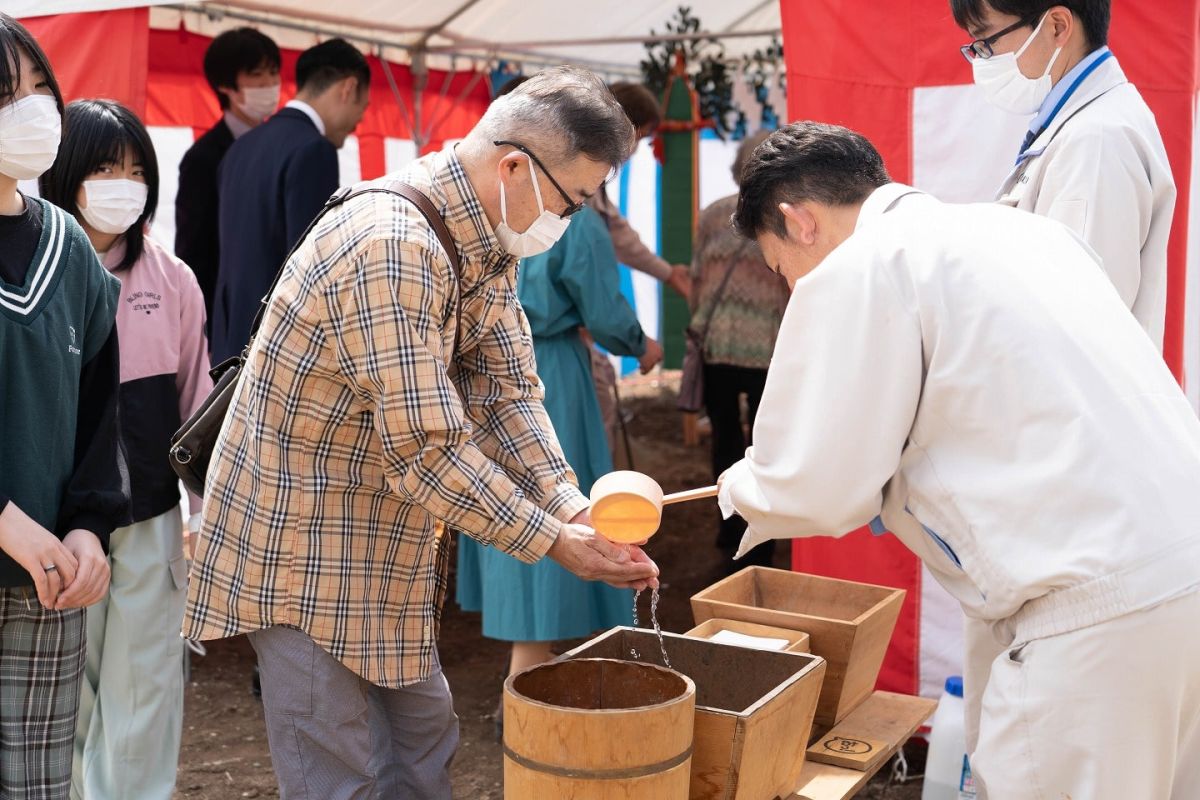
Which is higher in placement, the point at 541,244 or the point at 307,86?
the point at 307,86

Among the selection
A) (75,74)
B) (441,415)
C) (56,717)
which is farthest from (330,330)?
(75,74)

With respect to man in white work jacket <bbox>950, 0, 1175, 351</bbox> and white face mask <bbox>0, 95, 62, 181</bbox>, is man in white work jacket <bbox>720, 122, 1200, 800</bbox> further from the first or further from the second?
white face mask <bbox>0, 95, 62, 181</bbox>

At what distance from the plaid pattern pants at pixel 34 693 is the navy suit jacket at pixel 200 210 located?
8.15ft

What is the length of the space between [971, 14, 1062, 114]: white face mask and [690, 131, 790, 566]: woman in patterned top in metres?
2.21

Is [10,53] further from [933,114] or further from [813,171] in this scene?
[933,114]

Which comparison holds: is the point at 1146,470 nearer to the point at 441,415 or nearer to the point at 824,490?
the point at 824,490

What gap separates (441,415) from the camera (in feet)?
6.53

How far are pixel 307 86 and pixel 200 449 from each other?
254 centimetres

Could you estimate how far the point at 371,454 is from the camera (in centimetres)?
213

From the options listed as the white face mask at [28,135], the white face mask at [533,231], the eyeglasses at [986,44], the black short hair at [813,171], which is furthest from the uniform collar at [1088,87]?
the white face mask at [28,135]

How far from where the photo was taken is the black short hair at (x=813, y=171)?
2104mm

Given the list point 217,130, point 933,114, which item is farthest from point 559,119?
point 217,130

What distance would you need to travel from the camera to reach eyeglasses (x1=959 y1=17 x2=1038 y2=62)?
261 cm

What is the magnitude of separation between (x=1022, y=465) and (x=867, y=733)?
1.03 m
